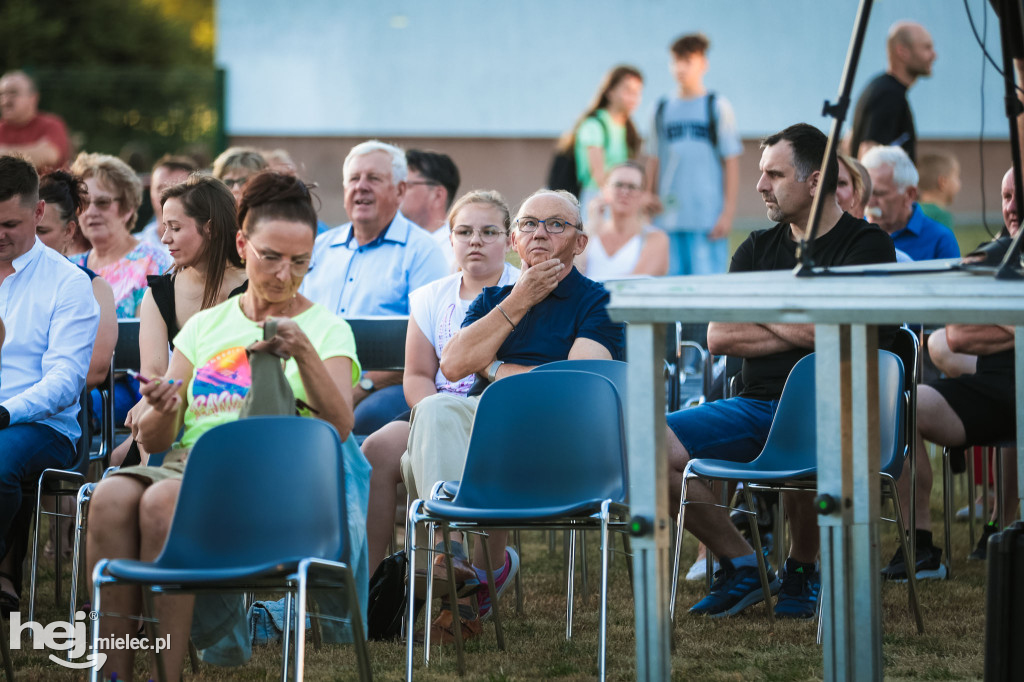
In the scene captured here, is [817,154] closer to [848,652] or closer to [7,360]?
[848,652]

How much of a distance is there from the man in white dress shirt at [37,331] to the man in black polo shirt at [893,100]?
4500mm

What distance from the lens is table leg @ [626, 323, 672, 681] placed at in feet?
7.88

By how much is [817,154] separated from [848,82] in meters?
2.04

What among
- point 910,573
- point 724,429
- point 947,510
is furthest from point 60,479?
point 947,510

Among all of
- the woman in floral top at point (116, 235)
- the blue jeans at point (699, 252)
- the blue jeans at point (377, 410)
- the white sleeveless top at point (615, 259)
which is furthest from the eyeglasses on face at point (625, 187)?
the blue jeans at point (377, 410)

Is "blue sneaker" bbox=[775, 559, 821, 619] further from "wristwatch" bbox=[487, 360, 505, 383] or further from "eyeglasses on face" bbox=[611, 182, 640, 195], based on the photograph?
"eyeglasses on face" bbox=[611, 182, 640, 195]

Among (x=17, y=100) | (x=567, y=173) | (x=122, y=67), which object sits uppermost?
(x=122, y=67)

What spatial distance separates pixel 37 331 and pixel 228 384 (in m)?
1.14

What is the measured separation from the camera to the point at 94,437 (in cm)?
471

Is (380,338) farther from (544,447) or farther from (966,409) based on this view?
(966,409)

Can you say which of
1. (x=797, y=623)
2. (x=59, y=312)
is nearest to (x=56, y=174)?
(x=59, y=312)

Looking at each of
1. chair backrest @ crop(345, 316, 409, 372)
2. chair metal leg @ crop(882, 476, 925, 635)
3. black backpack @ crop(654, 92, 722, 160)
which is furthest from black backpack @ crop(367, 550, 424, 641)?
black backpack @ crop(654, 92, 722, 160)

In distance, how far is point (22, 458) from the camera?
385 centimetres

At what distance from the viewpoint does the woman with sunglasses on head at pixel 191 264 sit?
398cm
